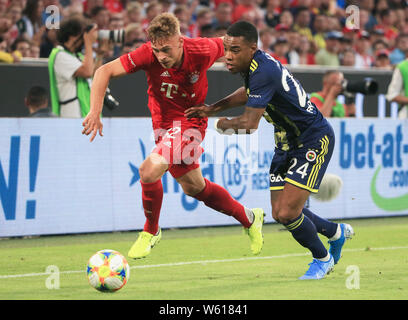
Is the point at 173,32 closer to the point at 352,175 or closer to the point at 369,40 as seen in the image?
the point at 352,175

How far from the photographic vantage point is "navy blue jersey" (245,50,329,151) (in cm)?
623

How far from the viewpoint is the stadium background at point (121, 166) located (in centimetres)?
971

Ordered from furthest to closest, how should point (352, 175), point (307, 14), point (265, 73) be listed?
point (307, 14)
point (352, 175)
point (265, 73)

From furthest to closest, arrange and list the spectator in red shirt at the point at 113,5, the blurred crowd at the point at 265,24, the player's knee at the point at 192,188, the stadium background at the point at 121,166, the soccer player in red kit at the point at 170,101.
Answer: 1. the spectator in red shirt at the point at 113,5
2. the blurred crowd at the point at 265,24
3. the stadium background at the point at 121,166
4. the player's knee at the point at 192,188
5. the soccer player in red kit at the point at 170,101

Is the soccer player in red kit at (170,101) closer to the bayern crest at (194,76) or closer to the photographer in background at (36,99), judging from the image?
the bayern crest at (194,76)

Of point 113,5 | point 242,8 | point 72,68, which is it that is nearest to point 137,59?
point 72,68

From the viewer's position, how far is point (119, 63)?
6863 millimetres

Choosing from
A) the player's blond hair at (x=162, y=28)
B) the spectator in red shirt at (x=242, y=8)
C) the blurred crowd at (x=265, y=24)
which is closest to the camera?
the player's blond hair at (x=162, y=28)

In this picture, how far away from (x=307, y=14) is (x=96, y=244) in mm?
8824

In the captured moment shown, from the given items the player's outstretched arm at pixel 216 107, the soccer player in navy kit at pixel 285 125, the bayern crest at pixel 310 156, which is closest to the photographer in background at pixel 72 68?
the player's outstretched arm at pixel 216 107

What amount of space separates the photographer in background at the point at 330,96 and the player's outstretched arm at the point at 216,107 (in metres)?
4.73

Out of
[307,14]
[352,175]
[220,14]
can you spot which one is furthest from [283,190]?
[307,14]

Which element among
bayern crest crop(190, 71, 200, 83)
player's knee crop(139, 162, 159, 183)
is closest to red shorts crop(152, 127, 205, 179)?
player's knee crop(139, 162, 159, 183)

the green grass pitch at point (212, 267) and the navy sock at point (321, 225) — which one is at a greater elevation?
the navy sock at point (321, 225)
